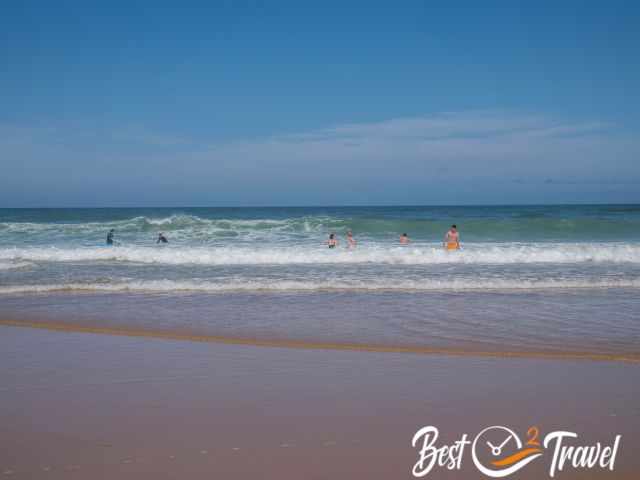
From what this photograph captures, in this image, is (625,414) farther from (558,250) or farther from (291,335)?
(558,250)

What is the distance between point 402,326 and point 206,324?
2801 mm

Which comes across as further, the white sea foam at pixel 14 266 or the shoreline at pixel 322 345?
the white sea foam at pixel 14 266

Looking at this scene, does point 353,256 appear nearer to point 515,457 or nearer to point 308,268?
point 308,268

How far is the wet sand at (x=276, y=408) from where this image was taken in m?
3.31

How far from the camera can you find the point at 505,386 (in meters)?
4.73

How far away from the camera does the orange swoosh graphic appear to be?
3.33 metres

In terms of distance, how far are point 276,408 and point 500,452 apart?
169 centimetres

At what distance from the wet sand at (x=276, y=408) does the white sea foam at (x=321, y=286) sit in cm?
531

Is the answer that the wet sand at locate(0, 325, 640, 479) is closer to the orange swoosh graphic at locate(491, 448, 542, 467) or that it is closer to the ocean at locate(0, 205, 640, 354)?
the orange swoosh graphic at locate(491, 448, 542, 467)

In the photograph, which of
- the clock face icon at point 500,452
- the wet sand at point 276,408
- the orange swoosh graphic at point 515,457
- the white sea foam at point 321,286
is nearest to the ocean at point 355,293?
the white sea foam at point 321,286

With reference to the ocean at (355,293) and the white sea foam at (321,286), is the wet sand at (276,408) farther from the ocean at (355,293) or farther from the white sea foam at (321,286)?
the white sea foam at (321,286)

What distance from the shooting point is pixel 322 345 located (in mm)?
6359

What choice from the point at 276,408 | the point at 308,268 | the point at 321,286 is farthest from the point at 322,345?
the point at 308,268

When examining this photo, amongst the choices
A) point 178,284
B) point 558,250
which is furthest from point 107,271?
point 558,250
